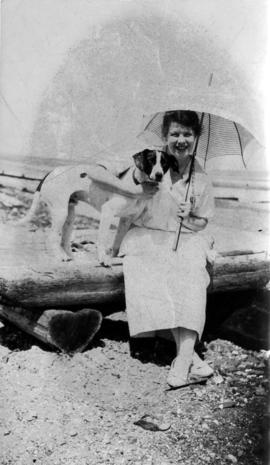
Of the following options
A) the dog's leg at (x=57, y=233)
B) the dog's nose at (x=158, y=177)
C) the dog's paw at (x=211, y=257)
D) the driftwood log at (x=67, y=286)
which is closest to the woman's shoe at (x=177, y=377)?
the driftwood log at (x=67, y=286)

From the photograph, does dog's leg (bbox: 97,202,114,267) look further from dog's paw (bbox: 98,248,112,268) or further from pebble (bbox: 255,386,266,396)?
pebble (bbox: 255,386,266,396)

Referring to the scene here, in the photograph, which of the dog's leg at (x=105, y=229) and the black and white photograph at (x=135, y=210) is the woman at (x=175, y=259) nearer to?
the black and white photograph at (x=135, y=210)

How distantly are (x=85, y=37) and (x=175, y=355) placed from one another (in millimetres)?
2127

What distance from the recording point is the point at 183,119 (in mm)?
2936

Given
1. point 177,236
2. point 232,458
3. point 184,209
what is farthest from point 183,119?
point 232,458

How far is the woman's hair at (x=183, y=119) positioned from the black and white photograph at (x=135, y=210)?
0.03 feet

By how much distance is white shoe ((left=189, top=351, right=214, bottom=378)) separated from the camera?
283cm

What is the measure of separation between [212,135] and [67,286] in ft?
4.30

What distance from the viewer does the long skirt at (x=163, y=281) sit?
9.29 feet

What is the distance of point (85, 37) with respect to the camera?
3.12 m

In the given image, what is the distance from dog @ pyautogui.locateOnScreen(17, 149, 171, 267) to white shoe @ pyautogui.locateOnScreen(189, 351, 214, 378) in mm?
783

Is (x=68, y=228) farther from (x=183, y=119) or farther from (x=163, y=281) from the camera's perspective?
(x=183, y=119)

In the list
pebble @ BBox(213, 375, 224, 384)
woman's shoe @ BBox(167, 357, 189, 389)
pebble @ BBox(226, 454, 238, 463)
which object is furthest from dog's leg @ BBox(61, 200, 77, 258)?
pebble @ BBox(226, 454, 238, 463)

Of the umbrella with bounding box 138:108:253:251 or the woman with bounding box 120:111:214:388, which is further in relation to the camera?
the umbrella with bounding box 138:108:253:251
